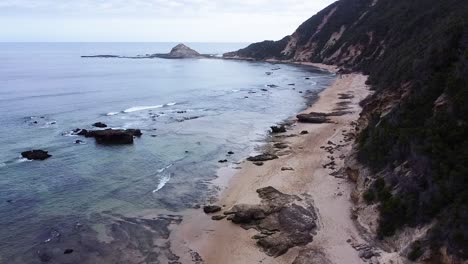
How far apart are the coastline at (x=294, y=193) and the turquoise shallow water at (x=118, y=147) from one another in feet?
10.9

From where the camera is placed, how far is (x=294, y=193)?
3047cm

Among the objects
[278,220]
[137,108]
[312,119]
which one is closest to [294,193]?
[278,220]

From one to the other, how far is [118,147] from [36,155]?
8.25 m

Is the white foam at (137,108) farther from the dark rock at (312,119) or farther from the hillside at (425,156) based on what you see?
the hillside at (425,156)

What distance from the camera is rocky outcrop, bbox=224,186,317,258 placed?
23734 millimetres

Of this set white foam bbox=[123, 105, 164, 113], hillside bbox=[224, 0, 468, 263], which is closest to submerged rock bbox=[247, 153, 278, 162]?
hillside bbox=[224, 0, 468, 263]

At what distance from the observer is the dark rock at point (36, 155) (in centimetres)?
4112

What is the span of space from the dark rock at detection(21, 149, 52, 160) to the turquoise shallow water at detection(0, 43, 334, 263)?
86 centimetres

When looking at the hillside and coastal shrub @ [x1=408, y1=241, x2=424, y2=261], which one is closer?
coastal shrub @ [x1=408, y1=241, x2=424, y2=261]

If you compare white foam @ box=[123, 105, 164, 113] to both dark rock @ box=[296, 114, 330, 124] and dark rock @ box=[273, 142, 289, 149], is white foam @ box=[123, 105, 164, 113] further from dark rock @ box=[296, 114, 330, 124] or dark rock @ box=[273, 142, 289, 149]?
dark rock @ box=[273, 142, 289, 149]

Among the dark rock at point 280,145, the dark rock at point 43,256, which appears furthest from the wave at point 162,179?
the dark rock at point 280,145

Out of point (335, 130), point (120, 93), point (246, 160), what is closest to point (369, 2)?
point (120, 93)

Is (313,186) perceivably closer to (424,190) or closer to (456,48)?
(424,190)

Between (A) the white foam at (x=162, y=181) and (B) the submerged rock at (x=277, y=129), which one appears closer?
(A) the white foam at (x=162, y=181)
